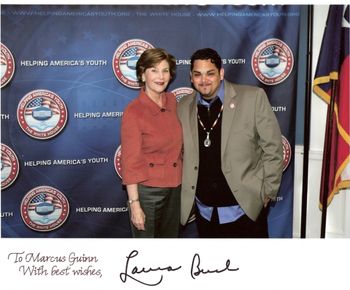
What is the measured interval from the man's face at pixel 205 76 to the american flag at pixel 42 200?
114cm

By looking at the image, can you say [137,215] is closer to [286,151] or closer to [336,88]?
[286,151]

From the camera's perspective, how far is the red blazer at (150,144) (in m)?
1.95

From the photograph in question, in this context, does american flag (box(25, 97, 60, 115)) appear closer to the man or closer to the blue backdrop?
the blue backdrop

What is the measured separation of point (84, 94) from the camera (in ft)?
8.04

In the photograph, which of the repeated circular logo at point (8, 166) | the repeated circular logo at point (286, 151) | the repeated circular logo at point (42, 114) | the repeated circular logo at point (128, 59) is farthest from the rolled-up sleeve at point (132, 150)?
the repeated circular logo at point (286, 151)

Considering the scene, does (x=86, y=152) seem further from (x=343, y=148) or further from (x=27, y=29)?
(x=343, y=148)

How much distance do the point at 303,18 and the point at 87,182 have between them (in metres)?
1.58

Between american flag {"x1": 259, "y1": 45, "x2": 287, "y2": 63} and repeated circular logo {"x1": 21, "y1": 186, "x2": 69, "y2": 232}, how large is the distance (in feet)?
4.63

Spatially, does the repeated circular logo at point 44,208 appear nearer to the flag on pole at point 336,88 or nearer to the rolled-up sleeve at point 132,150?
the rolled-up sleeve at point 132,150

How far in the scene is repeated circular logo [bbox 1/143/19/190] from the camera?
2.45m

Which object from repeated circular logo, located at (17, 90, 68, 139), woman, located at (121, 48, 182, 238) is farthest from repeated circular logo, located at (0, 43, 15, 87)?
woman, located at (121, 48, 182, 238)
